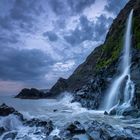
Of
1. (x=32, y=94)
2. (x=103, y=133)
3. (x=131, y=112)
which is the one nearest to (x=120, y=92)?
(x=131, y=112)

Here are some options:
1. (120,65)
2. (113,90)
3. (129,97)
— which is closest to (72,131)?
(129,97)

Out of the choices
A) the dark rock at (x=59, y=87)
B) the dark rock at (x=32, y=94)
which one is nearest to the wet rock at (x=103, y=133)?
the dark rock at (x=59, y=87)

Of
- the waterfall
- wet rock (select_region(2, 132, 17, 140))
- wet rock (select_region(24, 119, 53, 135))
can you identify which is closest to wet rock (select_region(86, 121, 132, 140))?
wet rock (select_region(24, 119, 53, 135))

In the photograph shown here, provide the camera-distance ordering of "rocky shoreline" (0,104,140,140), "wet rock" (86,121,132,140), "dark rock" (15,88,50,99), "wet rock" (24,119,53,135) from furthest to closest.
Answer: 1. "dark rock" (15,88,50,99)
2. "wet rock" (24,119,53,135)
3. "rocky shoreline" (0,104,140,140)
4. "wet rock" (86,121,132,140)

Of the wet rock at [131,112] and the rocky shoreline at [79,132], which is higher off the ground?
the wet rock at [131,112]

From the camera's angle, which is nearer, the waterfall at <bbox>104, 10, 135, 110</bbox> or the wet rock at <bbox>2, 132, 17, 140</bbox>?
the wet rock at <bbox>2, 132, 17, 140</bbox>

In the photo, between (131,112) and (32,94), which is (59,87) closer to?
(32,94)

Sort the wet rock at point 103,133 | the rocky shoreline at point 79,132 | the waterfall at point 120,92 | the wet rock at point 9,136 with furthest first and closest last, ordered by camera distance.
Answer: the waterfall at point 120,92 < the wet rock at point 9,136 < the rocky shoreline at point 79,132 < the wet rock at point 103,133

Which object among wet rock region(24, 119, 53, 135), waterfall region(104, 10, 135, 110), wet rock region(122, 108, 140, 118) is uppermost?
waterfall region(104, 10, 135, 110)

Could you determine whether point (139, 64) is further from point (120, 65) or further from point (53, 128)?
point (53, 128)

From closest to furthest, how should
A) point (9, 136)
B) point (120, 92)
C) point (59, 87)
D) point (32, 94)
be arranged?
1. point (9, 136)
2. point (120, 92)
3. point (59, 87)
4. point (32, 94)

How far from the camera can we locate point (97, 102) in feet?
172

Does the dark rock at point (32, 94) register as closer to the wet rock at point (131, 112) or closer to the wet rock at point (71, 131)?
the wet rock at point (131, 112)

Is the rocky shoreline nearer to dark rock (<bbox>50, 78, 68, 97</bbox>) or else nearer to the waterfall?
the waterfall
